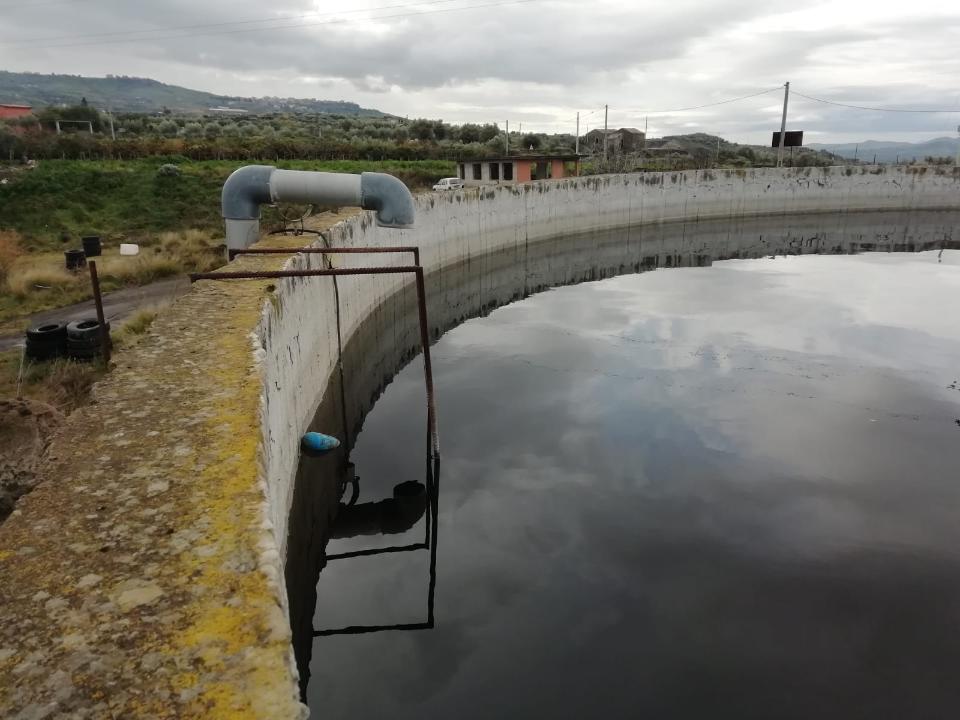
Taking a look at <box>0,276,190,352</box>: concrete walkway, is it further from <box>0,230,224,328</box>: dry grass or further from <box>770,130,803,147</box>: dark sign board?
<box>770,130,803,147</box>: dark sign board

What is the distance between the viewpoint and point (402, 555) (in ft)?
28.9

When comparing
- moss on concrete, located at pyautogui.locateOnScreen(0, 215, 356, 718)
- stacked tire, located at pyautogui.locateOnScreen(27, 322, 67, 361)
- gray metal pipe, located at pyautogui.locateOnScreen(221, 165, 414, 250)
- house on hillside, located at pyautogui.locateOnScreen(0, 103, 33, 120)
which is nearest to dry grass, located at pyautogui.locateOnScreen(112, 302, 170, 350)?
stacked tire, located at pyautogui.locateOnScreen(27, 322, 67, 361)

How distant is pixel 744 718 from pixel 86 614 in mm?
5839

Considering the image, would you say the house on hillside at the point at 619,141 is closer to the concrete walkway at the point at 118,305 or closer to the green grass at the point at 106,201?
the green grass at the point at 106,201

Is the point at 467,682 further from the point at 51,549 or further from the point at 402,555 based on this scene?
the point at 51,549

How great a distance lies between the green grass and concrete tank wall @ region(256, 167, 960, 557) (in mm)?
9626

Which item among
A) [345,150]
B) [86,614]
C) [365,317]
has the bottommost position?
[365,317]

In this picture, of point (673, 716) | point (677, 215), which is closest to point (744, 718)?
point (673, 716)

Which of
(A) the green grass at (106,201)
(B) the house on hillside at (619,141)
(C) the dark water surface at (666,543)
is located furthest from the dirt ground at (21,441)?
(B) the house on hillside at (619,141)

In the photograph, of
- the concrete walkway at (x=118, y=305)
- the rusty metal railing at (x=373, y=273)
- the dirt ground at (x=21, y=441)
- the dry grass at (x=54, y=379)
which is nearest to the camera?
the dirt ground at (x=21, y=441)

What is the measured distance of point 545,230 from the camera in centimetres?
3500

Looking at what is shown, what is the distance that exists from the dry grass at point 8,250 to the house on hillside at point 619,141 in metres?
54.5

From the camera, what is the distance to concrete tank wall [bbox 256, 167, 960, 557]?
9.09 m

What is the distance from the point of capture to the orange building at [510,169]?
124 feet
